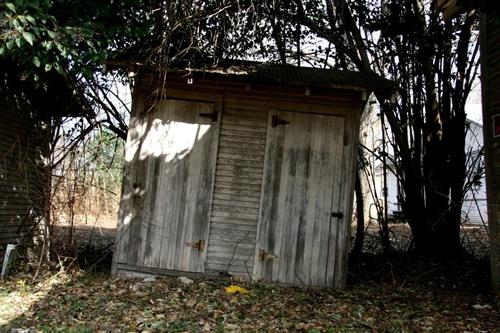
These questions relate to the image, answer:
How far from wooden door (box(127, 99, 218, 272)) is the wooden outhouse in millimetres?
15

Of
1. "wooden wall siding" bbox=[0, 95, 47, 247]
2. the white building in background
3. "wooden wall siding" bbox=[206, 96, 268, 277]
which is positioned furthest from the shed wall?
the white building in background

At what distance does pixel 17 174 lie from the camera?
7.15 metres

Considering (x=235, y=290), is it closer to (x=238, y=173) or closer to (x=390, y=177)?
(x=238, y=173)

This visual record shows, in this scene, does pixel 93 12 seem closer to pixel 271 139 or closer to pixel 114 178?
pixel 271 139

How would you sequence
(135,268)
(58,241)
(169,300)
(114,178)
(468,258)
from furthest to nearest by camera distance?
(114,178), (468,258), (58,241), (135,268), (169,300)

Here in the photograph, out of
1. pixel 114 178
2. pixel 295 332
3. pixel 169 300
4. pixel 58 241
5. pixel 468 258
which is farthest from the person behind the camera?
pixel 114 178

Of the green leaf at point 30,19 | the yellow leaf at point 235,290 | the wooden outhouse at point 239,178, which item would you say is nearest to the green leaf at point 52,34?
the green leaf at point 30,19

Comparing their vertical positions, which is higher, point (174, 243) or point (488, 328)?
point (174, 243)

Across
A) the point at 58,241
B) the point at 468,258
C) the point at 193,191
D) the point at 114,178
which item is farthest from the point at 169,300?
the point at 114,178

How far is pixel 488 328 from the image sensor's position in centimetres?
463

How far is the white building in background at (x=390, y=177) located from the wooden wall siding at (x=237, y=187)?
317 centimetres

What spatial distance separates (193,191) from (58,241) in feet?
7.57

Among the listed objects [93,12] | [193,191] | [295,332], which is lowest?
[295,332]

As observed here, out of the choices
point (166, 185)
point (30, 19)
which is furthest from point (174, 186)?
point (30, 19)
